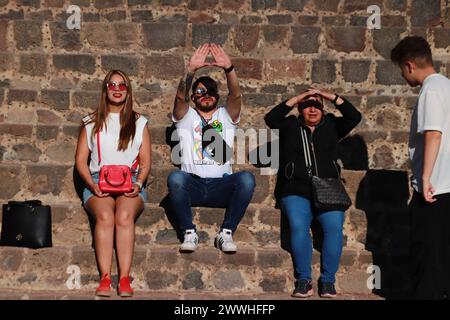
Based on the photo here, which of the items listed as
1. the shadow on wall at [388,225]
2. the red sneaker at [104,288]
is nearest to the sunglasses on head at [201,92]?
the shadow on wall at [388,225]

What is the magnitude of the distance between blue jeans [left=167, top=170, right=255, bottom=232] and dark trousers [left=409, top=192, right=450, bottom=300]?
1.54m

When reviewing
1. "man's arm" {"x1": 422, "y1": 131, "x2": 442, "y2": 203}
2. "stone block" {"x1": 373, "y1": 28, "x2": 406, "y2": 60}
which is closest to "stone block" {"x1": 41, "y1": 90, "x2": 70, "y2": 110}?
"stone block" {"x1": 373, "y1": 28, "x2": 406, "y2": 60}

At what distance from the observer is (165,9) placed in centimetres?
762

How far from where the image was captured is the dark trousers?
4648 mm

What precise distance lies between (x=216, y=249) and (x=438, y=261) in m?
1.76

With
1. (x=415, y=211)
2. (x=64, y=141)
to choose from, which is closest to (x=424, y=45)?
(x=415, y=211)

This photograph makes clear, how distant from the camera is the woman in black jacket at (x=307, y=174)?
5.62 metres

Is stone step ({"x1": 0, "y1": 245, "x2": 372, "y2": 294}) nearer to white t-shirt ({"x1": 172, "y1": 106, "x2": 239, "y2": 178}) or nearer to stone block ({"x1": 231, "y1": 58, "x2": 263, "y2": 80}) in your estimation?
white t-shirt ({"x1": 172, "y1": 106, "x2": 239, "y2": 178})

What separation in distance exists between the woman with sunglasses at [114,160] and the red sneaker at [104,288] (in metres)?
0.05

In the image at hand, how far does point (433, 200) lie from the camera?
15.4ft

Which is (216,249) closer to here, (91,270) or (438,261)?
(91,270)

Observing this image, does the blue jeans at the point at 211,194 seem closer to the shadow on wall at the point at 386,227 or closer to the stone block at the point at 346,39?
the shadow on wall at the point at 386,227

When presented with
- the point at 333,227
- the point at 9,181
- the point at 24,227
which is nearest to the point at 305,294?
the point at 333,227

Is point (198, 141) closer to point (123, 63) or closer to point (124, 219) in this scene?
point (124, 219)
